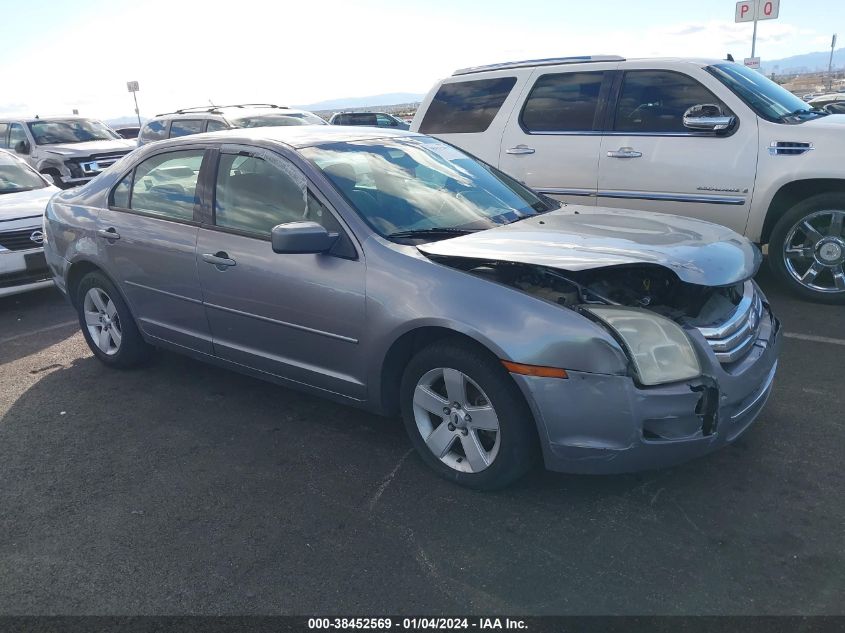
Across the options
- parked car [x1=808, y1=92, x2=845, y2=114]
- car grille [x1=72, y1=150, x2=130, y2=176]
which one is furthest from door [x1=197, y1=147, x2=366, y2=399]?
car grille [x1=72, y1=150, x2=130, y2=176]

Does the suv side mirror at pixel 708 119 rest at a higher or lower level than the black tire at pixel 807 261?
higher

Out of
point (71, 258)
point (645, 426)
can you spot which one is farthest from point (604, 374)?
point (71, 258)

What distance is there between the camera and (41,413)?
14.6ft

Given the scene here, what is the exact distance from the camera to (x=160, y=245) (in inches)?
171

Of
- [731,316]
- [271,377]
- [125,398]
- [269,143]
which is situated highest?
[269,143]

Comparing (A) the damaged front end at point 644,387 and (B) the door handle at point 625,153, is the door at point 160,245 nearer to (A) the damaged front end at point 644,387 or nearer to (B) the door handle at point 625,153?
(A) the damaged front end at point 644,387

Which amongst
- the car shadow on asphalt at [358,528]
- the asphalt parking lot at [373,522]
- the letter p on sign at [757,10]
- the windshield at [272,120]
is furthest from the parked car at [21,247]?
the letter p on sign at [757,10]

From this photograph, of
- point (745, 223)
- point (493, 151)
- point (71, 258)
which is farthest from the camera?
point (493, 151)

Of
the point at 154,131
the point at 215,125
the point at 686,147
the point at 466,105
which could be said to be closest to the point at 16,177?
the point at 215,125

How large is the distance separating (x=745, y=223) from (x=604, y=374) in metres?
3.80

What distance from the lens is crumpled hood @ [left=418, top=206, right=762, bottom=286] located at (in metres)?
3.00

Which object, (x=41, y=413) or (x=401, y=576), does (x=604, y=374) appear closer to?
(x=401, y=576)

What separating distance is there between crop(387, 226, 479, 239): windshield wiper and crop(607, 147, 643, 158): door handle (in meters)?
3.12

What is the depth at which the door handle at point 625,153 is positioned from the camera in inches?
244
